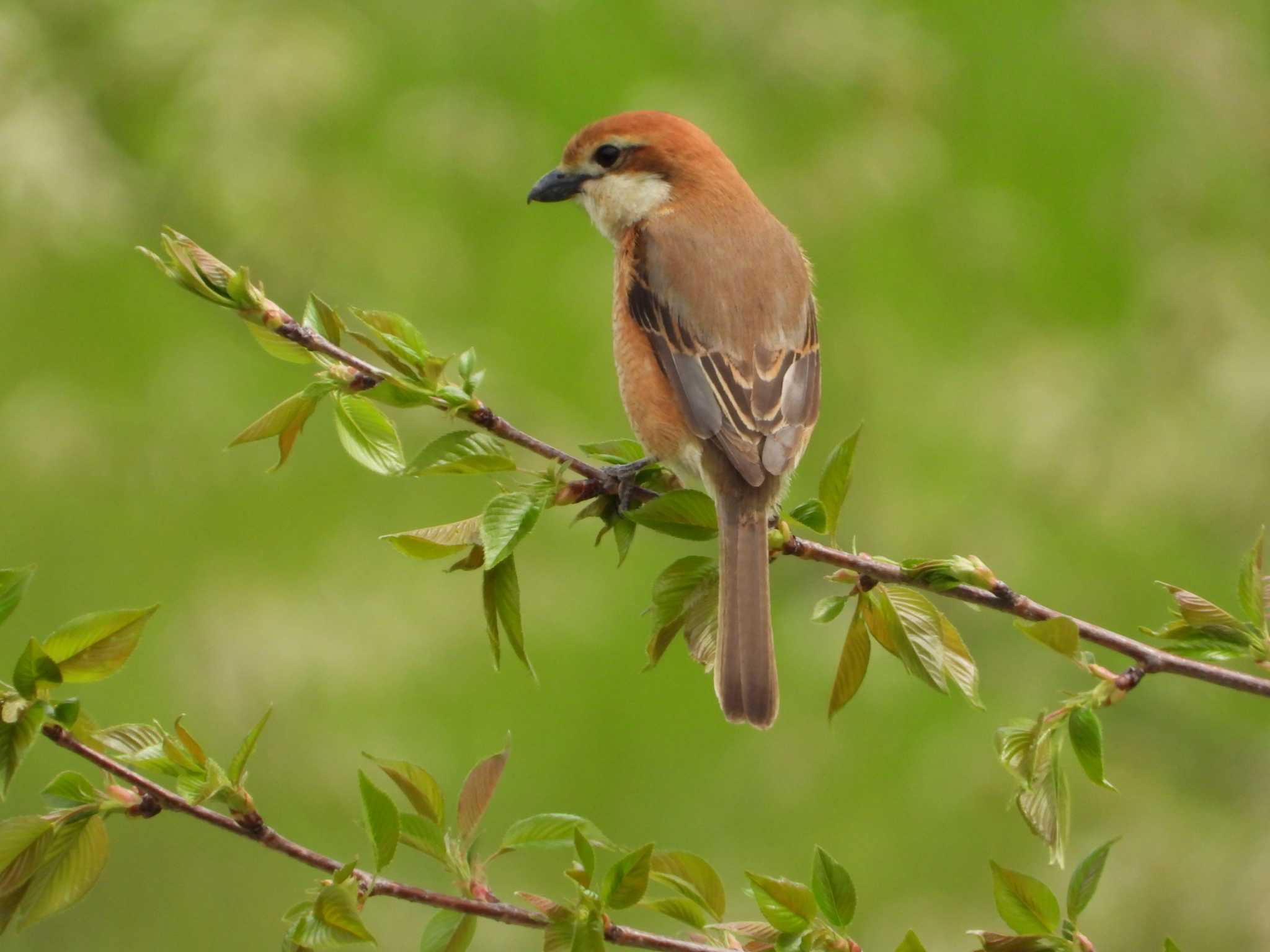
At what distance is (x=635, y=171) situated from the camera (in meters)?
3.76

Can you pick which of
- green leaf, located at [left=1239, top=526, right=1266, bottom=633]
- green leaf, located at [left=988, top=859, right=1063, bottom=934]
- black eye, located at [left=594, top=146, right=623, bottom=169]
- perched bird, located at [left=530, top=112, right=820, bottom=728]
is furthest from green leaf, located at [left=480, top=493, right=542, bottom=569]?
black eye, located at [left=594, top=146, right=623, bottom=169]

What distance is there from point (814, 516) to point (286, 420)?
2.37 ft

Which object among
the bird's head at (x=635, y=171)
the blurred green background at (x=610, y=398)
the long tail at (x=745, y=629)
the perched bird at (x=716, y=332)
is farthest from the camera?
the blurred green background at (x=610, y=398)

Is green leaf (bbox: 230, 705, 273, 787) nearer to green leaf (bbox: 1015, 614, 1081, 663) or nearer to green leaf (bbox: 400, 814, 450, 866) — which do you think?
green leaf (bbox: 400, 814, 450, 866)

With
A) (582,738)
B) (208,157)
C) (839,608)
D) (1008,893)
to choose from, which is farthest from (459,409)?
(208,157)

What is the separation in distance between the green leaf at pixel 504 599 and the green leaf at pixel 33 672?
54 centimetres

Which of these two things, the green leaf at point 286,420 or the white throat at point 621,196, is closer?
the green leaf at point 286,420

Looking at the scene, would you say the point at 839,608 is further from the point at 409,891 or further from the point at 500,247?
the point at 500,247

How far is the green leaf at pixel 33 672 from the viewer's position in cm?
160

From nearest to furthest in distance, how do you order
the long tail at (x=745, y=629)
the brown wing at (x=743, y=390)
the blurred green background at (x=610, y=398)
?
the long tail at (x=745, y=629)
the brown wing at (x=743, y=390)
the blurred green background at (x=610, y=398)

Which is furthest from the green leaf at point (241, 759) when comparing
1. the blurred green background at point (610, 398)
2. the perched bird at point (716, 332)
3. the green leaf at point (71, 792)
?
the blurred green background at point (610, 398)

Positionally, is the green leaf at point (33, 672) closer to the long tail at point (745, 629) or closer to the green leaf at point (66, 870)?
the green leaf at point (66, 870)

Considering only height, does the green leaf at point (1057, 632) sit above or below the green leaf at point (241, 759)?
above

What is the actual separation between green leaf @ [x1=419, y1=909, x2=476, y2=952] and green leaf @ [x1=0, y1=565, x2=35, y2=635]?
583mm
